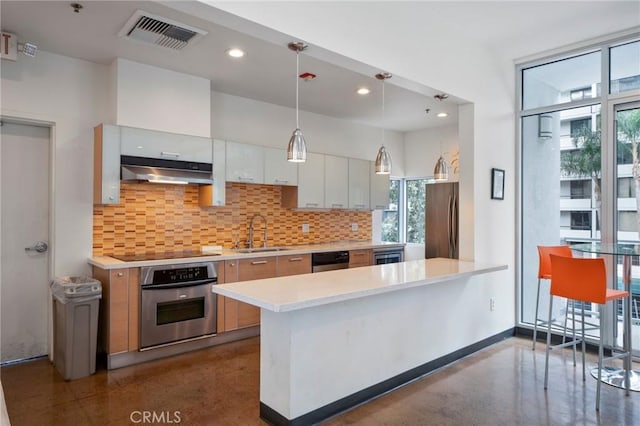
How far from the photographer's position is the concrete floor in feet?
8.57

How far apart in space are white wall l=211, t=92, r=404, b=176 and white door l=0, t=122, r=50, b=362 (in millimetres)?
1807

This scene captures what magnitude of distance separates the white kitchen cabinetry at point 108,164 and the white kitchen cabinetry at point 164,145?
7 centimetres

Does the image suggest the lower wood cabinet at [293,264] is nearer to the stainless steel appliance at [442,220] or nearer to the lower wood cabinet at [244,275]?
the lower wood cabinet at [244,275]

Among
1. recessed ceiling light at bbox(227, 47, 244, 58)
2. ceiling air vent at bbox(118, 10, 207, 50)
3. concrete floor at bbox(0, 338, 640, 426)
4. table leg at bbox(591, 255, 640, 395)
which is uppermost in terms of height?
recessed ceiling light at bbox(227, 47, 244, 58)

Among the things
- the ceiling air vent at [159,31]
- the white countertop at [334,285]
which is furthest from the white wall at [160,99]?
the white countertop at [334,285]

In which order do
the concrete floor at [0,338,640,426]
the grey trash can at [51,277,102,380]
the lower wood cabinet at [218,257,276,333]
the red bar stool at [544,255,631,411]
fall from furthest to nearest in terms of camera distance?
the lower wood cabinet at [218,257,276,333] < the grey trash can at [51,277,102,380] < the red bar stool at [544,255,631,411] < the concrete floor at [0,338,640,426]

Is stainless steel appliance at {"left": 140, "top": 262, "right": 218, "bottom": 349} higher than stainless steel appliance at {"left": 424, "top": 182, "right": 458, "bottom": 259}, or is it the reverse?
stainless steel appliance at {"left": 424, "top": 182, "right": 458, "bottom": 259}

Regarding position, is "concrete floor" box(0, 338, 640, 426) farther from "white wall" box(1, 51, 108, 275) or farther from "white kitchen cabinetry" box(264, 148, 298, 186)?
"white kitchen cabinetry" box(264, 148, 298, 186)

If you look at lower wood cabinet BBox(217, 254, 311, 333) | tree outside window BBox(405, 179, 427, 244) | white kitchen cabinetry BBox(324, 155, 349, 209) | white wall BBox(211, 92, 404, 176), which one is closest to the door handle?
lower wood cabinet BBox(217, 254, 311, 333)

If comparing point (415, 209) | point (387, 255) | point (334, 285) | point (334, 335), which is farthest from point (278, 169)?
point (415, 209)

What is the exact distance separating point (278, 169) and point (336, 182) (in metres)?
1.02

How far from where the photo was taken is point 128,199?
4.06 meters

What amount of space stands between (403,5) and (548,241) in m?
2.89

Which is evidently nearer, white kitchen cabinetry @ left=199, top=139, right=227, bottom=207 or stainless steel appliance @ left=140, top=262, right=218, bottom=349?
stainless steel appliance @ left=140, top=262, right=218, bottom=349
